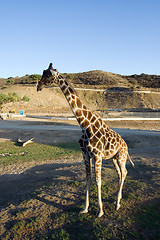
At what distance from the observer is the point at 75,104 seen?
24.1 ft

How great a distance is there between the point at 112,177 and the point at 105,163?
324 cm

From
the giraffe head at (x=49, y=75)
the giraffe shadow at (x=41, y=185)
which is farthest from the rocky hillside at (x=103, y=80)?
the giraffe head at (x=49, y=75)

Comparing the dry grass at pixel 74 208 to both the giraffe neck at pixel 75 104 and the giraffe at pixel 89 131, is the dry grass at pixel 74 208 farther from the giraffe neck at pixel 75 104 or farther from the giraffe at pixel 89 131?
the giraffe neck at pixel 75 104

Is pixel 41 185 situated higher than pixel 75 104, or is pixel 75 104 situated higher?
pixel 75 104

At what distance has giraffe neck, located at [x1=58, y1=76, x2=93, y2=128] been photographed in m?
7.29

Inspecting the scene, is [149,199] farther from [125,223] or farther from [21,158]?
[21,158]

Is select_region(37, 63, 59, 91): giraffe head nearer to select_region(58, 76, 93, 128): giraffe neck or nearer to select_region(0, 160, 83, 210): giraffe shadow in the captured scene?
select_region(58, 76, 93, 128): giraffe neck

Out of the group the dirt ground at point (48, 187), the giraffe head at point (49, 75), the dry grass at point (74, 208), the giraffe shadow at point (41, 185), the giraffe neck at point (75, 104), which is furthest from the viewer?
the giraffe shadow at point (41, 185)

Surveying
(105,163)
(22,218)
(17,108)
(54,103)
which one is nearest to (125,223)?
(22,218)

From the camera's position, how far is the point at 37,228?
22.9 ft

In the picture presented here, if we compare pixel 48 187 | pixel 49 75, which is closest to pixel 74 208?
pixel 48 187

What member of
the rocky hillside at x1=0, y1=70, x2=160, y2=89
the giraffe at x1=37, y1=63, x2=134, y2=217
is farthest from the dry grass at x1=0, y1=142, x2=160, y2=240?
the rocky hillside at x1=0, y1=70, x2=160, y2=89

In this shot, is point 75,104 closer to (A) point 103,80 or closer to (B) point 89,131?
(B) point 89,131

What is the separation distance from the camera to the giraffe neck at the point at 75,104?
23.9 feet
